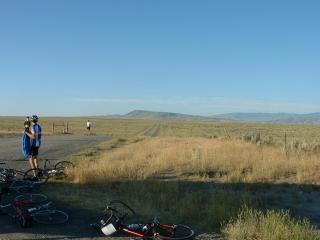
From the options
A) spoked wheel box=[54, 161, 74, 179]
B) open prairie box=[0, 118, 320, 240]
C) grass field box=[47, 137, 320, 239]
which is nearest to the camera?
open prairie box=[0, 118, 320, 240]

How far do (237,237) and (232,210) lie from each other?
193 cm

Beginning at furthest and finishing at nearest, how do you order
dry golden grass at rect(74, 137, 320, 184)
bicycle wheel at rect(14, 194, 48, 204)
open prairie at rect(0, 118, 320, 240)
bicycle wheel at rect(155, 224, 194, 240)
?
dry golden grass at rect(74, 137, 320, 184) → bicycle wheel at rect(14, 194, 48, 204) → open prairie at rect(0, 118, 320, 240) → bicycle wheel at rect(155, 224, 194, 240)

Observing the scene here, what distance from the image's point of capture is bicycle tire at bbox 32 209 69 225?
9627 mm

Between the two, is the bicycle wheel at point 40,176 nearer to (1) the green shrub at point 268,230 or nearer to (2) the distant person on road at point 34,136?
(2) the distant person on road at point 34,136

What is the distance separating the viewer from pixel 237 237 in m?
8.45

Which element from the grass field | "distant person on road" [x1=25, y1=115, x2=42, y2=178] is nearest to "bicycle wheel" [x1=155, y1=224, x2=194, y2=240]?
the grass field

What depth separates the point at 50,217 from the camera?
32.7ft

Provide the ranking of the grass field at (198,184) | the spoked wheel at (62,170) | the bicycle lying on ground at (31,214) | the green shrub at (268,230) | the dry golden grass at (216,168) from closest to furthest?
the green shrub at (268,230) → the bicycle lying on ground at (31,214) → the grass field at (198,184) → the spoked wheel at (62,170) → the dry golden grass at (216,168)

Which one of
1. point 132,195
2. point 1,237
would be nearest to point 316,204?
point 132,195

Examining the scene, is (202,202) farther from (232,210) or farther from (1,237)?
(1,237)

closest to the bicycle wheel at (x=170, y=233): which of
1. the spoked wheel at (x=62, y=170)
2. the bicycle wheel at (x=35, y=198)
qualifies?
the bicycle wheel at (x=35, y=198)

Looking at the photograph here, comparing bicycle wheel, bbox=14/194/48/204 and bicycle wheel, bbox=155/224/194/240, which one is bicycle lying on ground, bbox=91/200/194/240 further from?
bicycle wheel, bbox=14/194/48/204

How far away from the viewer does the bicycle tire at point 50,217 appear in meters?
9.63

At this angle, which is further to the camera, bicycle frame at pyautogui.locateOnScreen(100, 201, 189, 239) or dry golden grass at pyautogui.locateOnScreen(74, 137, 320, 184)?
dry golden grass at pyautogui.locateOnScreen(74, 137, 320, 184)
